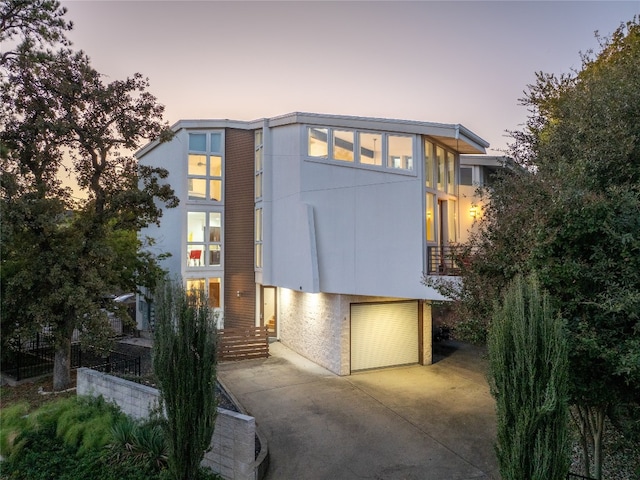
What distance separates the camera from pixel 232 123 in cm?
1669

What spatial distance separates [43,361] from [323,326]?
9881mm

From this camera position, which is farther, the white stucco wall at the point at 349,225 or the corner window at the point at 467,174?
the corner window at the point at 467,174

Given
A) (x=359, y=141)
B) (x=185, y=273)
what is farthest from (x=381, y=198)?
(x=185, y=273)

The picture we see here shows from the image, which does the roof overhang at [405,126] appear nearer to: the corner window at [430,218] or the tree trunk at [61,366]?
the corner window at [430,218]

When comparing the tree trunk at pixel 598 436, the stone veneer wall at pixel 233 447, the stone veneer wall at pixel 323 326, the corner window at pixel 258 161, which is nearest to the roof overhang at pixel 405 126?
the corner window at pixel 258 161

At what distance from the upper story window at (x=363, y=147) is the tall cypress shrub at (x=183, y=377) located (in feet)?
25.4

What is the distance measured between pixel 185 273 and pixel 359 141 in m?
9.61

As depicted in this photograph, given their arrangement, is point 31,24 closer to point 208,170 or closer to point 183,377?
point 208,170

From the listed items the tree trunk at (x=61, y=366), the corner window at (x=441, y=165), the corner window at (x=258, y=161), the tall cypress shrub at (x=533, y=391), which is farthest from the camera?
the corner window at (x=258, y=161)

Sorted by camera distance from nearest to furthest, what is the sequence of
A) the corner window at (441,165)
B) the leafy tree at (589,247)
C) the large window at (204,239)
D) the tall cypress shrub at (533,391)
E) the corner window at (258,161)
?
the tall cypress shrub at (533,391) → the leafy tree at (589,247) → the corner window at (441,165) → the corner window at (258,161) → the large window at (204,239)

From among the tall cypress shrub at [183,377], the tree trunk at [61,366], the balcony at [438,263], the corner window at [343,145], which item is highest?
the corner window at [343,145]

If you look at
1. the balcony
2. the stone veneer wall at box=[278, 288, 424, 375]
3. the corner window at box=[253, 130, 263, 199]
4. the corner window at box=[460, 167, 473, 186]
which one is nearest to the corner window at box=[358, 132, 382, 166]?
the balcony

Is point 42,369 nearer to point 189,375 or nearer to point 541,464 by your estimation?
point 189,375

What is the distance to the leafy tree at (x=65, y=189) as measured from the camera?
9.81 metres
